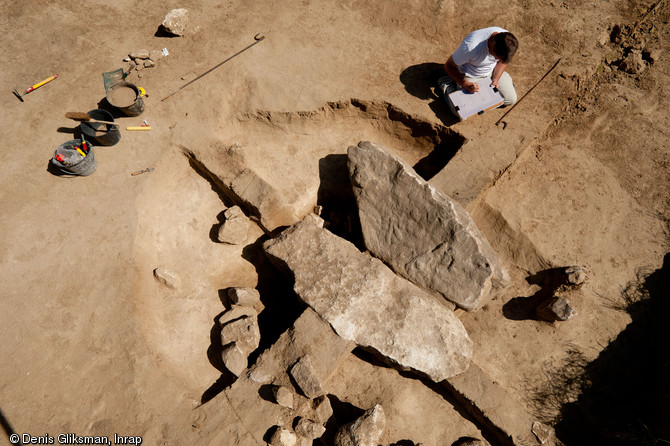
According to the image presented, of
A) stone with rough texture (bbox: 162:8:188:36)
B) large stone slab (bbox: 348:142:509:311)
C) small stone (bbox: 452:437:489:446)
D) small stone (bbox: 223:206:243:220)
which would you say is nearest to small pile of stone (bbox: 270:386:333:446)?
small stone (bbox: 452:437:489:446)

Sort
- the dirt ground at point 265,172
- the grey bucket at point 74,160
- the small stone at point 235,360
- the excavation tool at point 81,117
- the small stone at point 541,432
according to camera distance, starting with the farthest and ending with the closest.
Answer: the excavation tool at point 81,117 < the grey bucket at point 74,160 < the dirt ground at point 265,172 < the small stone at point 235,360 < the small stone at point 541,432

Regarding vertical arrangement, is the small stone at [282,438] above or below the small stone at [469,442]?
below

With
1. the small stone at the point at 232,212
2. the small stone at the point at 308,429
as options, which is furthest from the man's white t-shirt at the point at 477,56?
the small stone at the point at 308,429

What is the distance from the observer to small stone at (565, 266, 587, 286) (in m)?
4.42

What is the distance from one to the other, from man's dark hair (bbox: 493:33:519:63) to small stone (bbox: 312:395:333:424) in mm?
4415

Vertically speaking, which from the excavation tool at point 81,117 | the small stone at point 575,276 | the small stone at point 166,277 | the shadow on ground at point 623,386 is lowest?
the small stone at point 166,277

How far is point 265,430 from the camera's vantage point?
3.69 m

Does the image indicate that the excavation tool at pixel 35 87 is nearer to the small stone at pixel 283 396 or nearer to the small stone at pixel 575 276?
the small stone at pixel 283 396

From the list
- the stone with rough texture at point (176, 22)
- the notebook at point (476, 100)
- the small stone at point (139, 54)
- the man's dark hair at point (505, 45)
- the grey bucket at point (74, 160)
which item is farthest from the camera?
the stone with rough texture at point (176, 22)

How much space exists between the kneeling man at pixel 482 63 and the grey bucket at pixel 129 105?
13.7 feet

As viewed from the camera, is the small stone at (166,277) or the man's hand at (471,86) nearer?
the small stone at (166,277)

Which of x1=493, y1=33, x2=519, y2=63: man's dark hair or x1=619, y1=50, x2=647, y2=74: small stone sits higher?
x1=619, y1=50, x2=647, y2=74: small stone

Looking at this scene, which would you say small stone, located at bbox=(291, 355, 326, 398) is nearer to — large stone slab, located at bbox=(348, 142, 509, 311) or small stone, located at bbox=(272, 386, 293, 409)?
small stone, located at bbox=(272, 386, 293, 409)

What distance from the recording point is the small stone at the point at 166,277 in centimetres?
464
